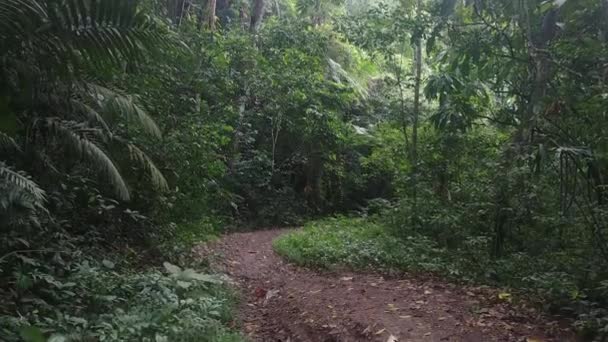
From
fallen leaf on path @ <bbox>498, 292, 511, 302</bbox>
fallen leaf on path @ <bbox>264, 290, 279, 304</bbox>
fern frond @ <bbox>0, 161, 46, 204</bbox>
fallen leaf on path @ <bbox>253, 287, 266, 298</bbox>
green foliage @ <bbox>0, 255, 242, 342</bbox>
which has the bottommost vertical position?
fallen leaf on path @ <bbox>253, 287, 266, 298</bbox>

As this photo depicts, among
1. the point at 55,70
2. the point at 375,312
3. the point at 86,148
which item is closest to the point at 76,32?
the point at 55,70

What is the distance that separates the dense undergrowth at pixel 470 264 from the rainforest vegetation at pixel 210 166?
3cm

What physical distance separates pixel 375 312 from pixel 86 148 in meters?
3.94

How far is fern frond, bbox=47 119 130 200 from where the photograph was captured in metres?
5.85

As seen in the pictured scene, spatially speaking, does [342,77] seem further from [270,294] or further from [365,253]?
[270,294]

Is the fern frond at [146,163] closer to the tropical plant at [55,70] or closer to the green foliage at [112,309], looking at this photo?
the tropical plant at [55,70]

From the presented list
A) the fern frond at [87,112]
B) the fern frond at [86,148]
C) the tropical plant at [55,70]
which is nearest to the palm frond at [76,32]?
the tropical plant at [55,70]

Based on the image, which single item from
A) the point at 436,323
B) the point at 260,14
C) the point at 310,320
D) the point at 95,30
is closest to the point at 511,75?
the point at 436,323

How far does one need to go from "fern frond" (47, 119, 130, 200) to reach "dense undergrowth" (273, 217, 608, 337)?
3.81 metres

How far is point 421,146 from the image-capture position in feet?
41.7

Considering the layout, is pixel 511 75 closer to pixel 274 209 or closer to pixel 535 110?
pixel 535 110

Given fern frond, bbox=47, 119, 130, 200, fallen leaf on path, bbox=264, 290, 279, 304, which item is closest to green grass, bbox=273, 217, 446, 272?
fallen leaf on path, bbox=264, 290, 279, 304

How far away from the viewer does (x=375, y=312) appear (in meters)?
5.76

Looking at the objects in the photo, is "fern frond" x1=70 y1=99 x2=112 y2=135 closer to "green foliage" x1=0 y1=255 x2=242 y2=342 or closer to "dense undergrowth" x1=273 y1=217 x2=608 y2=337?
"green foliage" x1=0 y1=255 x2=242 y2=342
